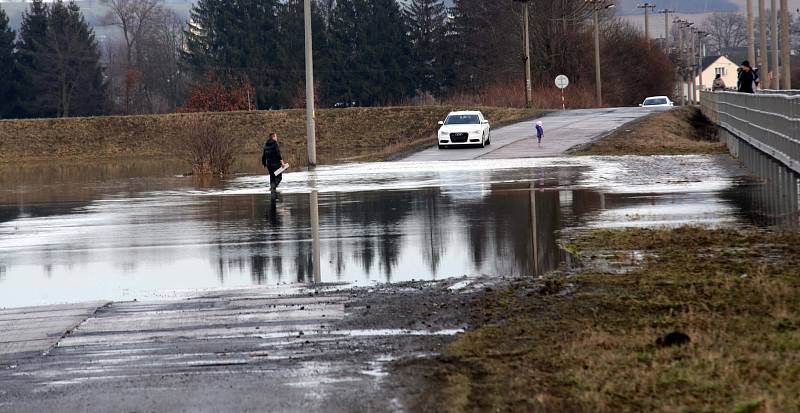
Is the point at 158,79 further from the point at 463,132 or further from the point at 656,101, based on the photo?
the point at 463,132

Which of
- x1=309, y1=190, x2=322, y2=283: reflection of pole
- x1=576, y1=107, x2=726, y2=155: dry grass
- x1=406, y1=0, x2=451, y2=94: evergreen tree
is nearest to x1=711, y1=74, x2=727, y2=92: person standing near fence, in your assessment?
x1=576, y1=107, x2=726, y2=155: dry grass

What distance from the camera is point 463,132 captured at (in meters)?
45.9

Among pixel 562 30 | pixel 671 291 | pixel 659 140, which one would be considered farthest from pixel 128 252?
pixel 562 30

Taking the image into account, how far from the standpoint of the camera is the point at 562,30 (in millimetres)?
91500

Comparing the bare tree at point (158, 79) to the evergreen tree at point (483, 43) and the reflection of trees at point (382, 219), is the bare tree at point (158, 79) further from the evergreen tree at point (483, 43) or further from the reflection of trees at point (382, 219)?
the reflection of trees at point (382, 219)

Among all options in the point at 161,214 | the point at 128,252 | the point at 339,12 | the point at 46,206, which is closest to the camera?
the point at 128,252

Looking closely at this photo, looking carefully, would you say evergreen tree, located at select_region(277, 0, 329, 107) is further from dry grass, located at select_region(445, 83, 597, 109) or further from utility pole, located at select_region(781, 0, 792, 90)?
utility pole, located at select_region(781, 0, 792, 90)

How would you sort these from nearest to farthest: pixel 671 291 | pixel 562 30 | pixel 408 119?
pixel 671 291 → pixel 408 119 → pixel 562 30

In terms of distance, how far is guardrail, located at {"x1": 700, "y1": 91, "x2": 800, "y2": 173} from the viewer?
24.9 meters

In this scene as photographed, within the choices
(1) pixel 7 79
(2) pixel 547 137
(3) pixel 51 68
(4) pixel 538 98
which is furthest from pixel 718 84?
(1) pixel 7 79

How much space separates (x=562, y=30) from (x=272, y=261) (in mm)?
78483

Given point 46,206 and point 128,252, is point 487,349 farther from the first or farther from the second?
point 46,206

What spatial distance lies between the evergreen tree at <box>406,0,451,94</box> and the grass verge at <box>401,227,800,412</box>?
107122 millimetres

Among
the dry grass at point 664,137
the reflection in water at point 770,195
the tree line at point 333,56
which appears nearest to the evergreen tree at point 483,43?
the tree line at point 333,56
